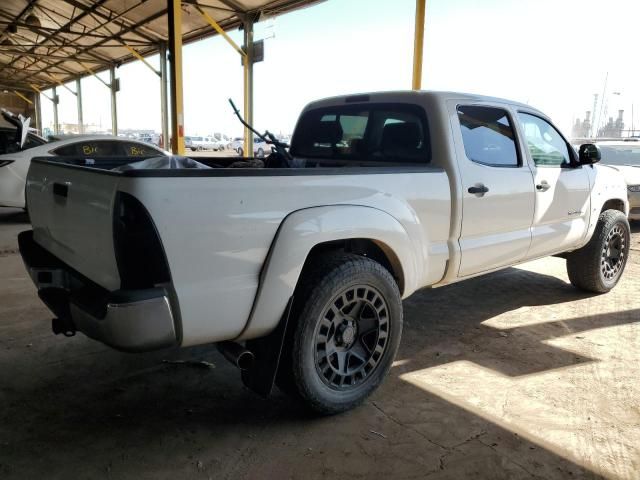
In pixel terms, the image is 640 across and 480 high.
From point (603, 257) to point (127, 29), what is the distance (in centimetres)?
1714

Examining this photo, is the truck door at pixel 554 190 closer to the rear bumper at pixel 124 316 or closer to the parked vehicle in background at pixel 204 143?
the rear bumper at pixel 124 316

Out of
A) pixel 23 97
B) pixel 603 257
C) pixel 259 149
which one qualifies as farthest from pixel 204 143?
pixel 603 257

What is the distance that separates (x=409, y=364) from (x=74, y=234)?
2283 mm

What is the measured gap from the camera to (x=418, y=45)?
363 inches

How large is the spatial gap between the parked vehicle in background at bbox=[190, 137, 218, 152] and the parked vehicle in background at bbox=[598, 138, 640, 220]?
4083 cm

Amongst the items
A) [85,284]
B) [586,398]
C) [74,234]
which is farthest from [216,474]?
[586,398]

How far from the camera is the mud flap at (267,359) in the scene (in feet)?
7.94

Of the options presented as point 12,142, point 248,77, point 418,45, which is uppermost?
point 248,77

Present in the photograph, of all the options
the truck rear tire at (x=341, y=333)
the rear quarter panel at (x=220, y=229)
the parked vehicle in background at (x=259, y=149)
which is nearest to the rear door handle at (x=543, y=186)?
the truck rear tire at (x=341, y=333)

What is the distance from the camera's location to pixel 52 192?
272 centimetres

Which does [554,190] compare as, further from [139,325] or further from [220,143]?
[220,143]

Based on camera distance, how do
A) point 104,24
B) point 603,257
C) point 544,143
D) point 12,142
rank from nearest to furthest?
point 544,143
point 603,257
point 12,142
point 104,24

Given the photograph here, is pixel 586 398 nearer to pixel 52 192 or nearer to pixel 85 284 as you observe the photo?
pixel 85 284

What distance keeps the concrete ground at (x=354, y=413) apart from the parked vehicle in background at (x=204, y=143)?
45.2 m
